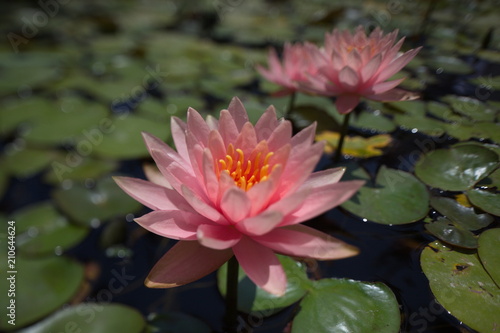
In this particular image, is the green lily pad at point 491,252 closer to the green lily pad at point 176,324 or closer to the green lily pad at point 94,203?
the green lily pad at point 176,324

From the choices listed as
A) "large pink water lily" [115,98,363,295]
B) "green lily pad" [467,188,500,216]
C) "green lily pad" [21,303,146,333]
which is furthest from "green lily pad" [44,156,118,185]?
"green lily pad" [467,188,500,216]

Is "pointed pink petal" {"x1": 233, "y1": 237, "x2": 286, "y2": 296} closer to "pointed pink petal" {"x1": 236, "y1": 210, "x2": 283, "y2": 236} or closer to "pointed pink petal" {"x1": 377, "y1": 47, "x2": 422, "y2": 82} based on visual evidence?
"pointed pink petal" {"x1": 236, "y1": 210, "x2": 283, "y2": 236}

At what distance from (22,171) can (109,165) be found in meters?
0.54

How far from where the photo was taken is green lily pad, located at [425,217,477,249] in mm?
1081

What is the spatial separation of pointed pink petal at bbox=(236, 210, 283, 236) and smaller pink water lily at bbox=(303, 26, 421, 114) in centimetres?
79

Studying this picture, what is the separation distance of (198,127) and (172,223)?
0.30 metres

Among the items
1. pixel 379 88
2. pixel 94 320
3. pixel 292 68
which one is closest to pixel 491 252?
pixel 379 88

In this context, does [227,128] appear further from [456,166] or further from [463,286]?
[456,166]

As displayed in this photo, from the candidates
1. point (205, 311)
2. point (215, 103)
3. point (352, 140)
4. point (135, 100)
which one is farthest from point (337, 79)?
point (135, 100)

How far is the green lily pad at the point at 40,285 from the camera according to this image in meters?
1.33

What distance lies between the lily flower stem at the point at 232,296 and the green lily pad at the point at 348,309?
8.1 inches

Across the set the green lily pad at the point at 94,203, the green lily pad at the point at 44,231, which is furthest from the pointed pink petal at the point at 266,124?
the green lily pad at the point at 44,231

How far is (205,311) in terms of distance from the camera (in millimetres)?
1204

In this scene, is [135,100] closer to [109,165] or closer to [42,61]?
[109,165]
